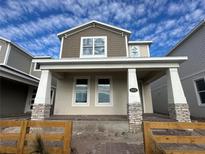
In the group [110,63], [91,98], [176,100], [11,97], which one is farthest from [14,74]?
[176,100]

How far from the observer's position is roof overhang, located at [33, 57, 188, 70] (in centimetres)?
600

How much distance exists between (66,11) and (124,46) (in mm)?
5968

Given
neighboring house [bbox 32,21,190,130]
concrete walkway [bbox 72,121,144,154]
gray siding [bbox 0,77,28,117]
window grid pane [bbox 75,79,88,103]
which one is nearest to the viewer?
concrete walkway [bbox 72,121,144,154]

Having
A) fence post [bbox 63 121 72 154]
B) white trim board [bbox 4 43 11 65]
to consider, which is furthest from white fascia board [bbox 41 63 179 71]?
white trim board [bbox 4 43 11 65]

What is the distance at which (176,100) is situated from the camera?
5.52 meters

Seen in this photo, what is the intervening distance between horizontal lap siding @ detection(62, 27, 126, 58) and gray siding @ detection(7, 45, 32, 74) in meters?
5.36

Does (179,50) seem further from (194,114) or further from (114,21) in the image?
(114,21)

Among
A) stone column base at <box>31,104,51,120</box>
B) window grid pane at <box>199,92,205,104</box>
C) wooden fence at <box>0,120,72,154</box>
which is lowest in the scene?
wooden fence at <box>0,120,72,154</box>

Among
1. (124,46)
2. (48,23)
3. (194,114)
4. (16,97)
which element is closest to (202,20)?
(124,46)

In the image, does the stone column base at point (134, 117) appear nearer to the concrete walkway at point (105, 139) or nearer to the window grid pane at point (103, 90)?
the concrete walkway at point (105, 139)

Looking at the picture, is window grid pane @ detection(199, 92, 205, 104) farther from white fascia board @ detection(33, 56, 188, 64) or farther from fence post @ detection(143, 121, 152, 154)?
fence post @ detection(143, 121, 152, 154)

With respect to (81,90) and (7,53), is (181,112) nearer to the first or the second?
(81,90)

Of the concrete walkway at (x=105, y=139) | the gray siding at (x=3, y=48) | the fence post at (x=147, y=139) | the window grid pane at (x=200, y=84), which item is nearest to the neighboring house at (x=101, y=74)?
the concrete walkway at (x=105, y=139)

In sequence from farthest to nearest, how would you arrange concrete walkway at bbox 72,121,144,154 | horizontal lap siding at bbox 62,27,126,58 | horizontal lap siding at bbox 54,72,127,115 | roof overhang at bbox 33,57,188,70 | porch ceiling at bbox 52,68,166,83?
1. horizontal lap siding at bbox 62,27,126,58
2. horizontal lap siding at bbox 54,72,127,115
3. porch ceiling at bbox 52,68,166,83
4. roof overhang at bbox 33,57,188,70
5. concrete walkway at bbox 72,121,144,154
